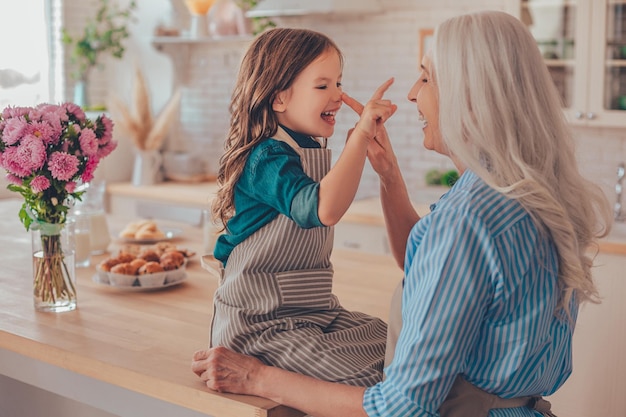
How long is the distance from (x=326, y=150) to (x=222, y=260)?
0.37 meters

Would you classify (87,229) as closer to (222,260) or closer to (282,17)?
(222,260)

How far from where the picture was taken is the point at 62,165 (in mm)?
2324

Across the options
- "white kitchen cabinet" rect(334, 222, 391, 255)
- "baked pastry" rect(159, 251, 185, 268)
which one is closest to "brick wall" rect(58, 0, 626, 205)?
"white kitchen cabinet" rect(334, 222, 391, 255)

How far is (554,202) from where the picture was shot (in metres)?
1.50

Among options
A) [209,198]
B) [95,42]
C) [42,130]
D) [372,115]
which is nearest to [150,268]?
[42,130]

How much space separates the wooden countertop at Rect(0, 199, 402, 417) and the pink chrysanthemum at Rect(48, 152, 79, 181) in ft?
1.34

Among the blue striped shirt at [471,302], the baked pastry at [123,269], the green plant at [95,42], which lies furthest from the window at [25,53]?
the blue striped shirt at [471,302]

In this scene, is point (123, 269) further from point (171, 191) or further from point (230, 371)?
point (171, 191)

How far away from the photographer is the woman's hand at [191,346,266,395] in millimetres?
1759

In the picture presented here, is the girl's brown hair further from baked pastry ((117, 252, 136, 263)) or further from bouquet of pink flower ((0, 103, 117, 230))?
baked pastry ((117, 252, 136, 263))

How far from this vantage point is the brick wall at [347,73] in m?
4.75

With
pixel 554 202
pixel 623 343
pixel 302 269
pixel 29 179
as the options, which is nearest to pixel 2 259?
pixel 29 179

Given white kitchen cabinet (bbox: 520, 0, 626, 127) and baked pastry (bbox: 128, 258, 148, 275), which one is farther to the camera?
white kitchen cabinet (bbox: 520, 0, 626, 127)

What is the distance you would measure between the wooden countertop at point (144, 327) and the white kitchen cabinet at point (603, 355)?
1.25 m
